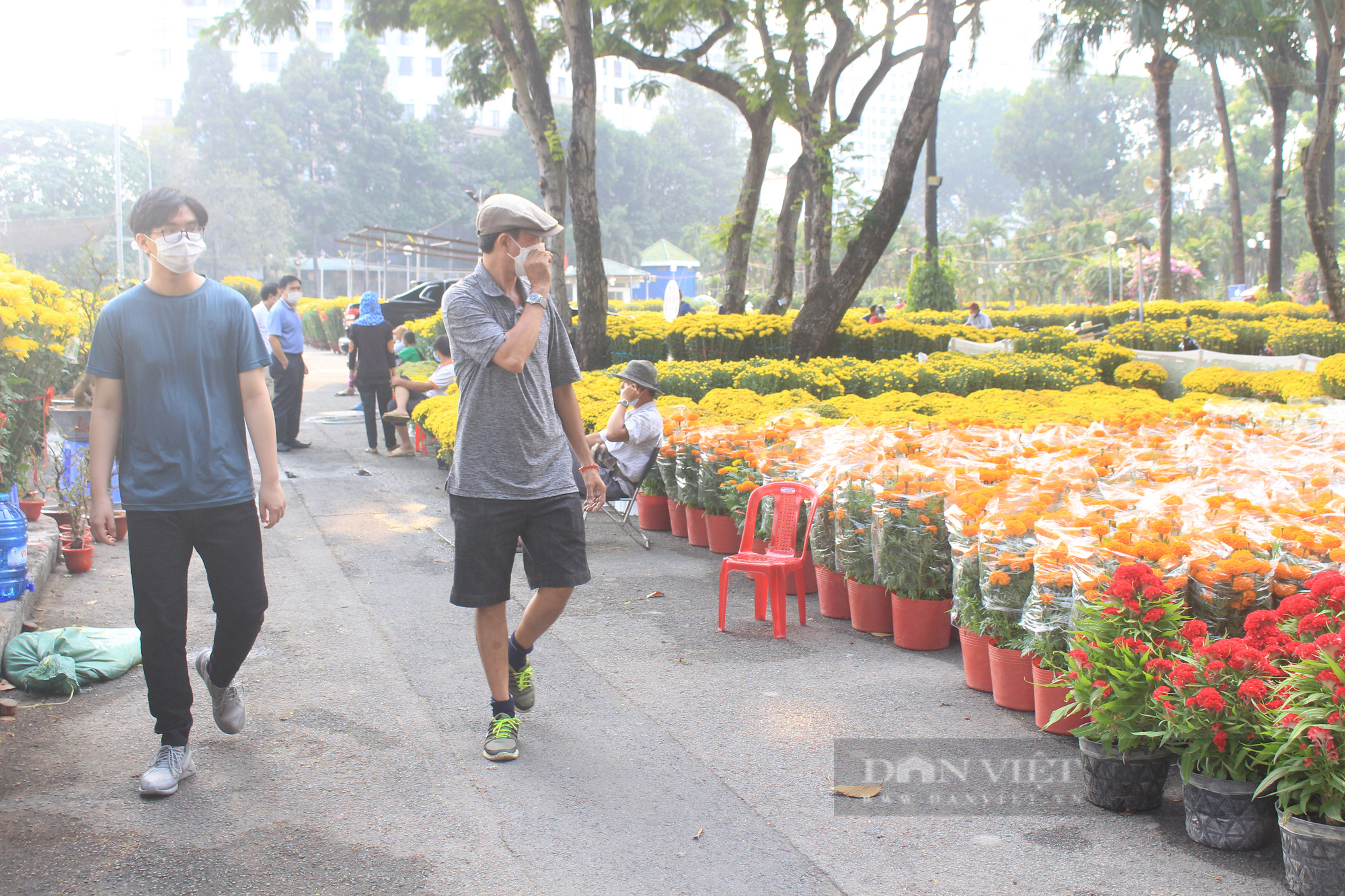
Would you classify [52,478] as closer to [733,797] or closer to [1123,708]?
[733,797]

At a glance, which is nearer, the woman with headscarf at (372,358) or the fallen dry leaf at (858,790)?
the fallen dry leaf at (858,790)

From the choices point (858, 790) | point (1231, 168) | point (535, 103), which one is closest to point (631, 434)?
point (858, 790)

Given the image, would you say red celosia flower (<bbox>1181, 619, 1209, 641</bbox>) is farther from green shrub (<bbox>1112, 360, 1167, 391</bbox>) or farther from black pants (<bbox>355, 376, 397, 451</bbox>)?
green shrub (<bbox>1112, 360, 1167, 391</bbox>)

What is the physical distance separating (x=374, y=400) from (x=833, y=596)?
7872 mm

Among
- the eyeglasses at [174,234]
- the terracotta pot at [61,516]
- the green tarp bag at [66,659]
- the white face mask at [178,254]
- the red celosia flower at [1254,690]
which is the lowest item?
the green tarp bag at [66,659]

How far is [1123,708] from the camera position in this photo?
136 inches

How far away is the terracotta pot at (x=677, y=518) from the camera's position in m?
8.20

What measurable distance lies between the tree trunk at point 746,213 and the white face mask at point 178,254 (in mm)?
15037

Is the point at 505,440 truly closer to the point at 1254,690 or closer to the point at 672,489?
the point at 1254,690

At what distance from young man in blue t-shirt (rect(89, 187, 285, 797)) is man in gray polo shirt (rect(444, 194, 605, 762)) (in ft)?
2.29

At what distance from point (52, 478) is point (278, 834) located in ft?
19.7

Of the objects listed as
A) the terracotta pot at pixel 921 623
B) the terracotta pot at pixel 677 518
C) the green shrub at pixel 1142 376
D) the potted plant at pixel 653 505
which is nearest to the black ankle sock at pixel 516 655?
the terracotta pot at pixel 921 623

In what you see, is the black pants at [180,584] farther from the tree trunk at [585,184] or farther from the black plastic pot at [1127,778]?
the tree trunk at [585,184]

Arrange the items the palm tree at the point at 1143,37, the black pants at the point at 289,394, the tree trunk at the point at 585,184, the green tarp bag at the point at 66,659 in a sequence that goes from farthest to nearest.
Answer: the palm tree at the point at 1143,37, the tree trunk at the point at 585,184, the black pants at the point at 289,394, the green tarp bag at the point at 66,659
